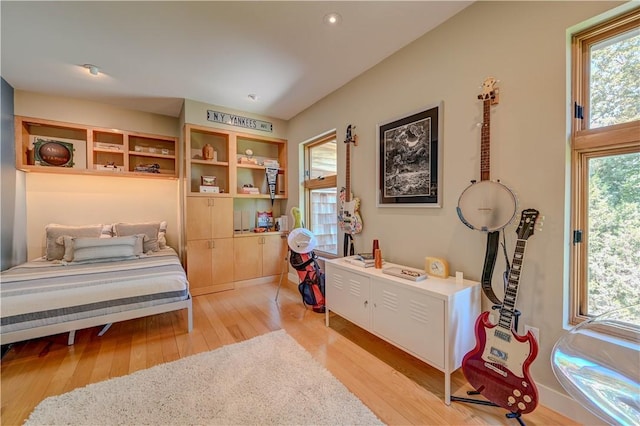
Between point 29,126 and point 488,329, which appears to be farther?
point 29,126

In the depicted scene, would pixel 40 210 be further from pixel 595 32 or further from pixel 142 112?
pixel 595 32

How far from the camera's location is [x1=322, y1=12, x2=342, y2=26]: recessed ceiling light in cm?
191

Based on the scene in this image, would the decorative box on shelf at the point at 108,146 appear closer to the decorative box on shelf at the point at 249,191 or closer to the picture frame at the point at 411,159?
the decorative box on shelf at the point at 249,191

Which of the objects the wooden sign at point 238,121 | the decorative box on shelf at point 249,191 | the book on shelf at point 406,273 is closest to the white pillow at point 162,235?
the decorative box on shelf at point 249,191

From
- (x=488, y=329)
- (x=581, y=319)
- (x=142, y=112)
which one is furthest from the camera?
(x=142, y=112)

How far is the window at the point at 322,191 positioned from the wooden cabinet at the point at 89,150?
224cm

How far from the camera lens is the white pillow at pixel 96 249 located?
2963 millimetres

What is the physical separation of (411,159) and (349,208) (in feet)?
2.99

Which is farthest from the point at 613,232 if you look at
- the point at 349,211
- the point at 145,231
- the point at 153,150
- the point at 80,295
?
the point at 153,150

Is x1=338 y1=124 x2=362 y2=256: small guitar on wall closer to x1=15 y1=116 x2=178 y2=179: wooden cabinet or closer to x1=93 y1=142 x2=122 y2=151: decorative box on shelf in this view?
x1=15 y1=116 x2=178 y2=179: wooden cabinet

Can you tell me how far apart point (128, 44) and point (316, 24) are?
1730 millimetres

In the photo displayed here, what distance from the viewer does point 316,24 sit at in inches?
79.3

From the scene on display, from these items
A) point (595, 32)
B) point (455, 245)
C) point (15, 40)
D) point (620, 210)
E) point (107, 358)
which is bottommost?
point (107, 358)

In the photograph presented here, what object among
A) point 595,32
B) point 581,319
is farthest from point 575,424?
point 595,32
